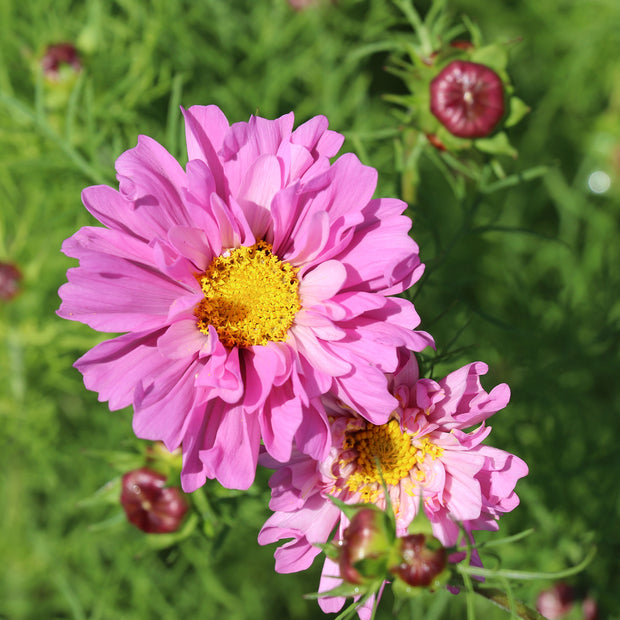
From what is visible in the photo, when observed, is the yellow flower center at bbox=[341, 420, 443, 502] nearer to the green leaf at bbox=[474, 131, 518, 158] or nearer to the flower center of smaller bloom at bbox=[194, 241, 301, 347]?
the flower center of smaller bloom at bbox=[194, 241, 301, 347]

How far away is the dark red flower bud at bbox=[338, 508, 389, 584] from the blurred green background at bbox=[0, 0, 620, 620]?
666 mm

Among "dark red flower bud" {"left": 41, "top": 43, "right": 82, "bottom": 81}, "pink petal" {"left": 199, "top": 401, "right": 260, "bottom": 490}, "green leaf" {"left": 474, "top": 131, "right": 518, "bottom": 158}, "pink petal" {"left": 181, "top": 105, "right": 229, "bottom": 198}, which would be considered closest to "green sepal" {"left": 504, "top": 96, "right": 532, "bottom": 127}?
"green leaf" {"left": 474, "top": 131, "right": 518, "bottom": 158}

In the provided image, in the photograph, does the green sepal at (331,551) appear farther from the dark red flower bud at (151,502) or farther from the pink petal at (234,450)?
the dark red flower bud at (151,502)

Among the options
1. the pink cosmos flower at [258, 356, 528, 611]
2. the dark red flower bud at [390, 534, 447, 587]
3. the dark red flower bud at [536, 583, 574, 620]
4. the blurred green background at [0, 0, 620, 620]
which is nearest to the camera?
the dark red flower bud at [390, 534, 447, 587]

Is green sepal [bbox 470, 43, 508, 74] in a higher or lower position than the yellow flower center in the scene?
higher

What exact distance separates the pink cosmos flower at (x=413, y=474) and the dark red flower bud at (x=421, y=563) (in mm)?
93

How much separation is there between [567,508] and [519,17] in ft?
4.92

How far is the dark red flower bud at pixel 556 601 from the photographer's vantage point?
1.29 meters

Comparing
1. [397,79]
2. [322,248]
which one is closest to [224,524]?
[322,248]

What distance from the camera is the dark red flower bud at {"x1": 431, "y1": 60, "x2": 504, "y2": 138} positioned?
0.96 meters

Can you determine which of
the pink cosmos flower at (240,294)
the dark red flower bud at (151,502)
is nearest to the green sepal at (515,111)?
the pink cosmos flower at (240,294)

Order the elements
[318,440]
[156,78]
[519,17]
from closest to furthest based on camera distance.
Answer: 1. [318,440]
2. [156,78]
3. [519,17]

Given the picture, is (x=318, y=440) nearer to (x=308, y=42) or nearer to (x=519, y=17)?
(x=308, y=42)

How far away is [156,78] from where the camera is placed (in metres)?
1.71
